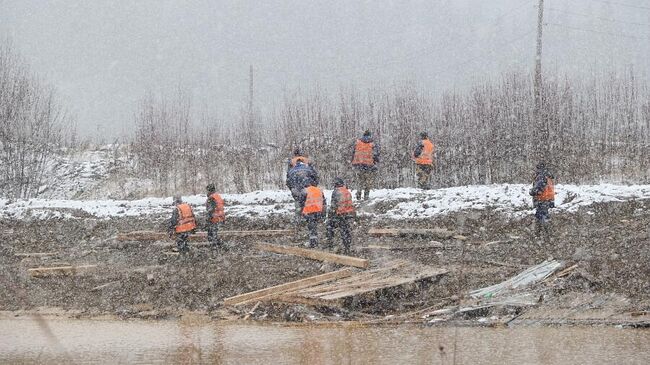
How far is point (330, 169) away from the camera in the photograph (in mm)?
26172

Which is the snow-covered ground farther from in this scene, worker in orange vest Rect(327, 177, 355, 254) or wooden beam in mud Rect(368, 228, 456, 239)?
worker in orange vest Rect(327, 177, 355, 254)

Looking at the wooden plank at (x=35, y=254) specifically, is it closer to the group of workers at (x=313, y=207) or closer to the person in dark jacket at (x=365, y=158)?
the group of workers at (x=313, y=207)

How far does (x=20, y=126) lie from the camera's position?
2725 centimetres

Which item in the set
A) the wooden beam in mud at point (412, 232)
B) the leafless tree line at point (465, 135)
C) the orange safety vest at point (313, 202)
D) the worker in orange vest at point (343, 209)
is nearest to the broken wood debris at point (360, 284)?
the worker in orange vest at point (343, 209)

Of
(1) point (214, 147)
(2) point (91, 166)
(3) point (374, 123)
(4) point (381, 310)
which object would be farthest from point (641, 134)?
(2) point (91, 166)

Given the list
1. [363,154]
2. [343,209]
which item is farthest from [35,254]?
[363,154]

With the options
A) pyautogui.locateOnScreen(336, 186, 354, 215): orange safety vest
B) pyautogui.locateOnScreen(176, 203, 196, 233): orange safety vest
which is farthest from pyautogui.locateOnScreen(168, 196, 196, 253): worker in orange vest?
pyautogui.locateOnScreen(336, 186, 354, 215): orange safety vest

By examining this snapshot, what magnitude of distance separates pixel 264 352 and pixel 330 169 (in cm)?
1766

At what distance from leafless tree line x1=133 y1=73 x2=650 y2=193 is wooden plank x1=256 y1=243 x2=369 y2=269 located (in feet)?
32.8

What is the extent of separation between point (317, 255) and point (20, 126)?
1667cm

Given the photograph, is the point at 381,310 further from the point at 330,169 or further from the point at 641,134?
the point at 641,134

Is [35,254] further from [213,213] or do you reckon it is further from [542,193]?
[542,193]

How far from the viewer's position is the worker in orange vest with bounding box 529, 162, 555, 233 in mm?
15414

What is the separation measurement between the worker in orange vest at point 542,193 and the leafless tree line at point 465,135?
9316 mm
